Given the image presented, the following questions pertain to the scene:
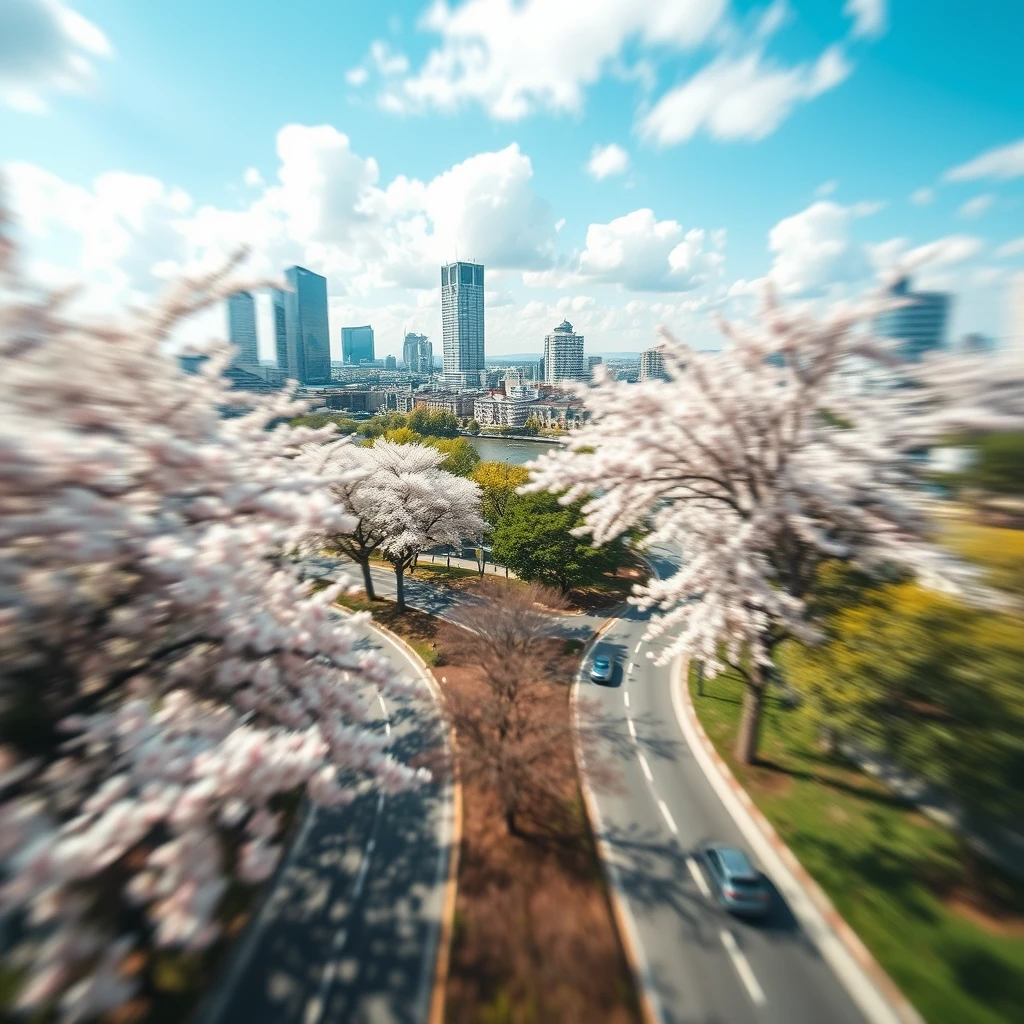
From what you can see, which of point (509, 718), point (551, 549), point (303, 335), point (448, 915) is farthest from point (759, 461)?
point (303, 335)

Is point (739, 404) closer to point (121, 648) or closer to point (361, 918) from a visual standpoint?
point (121, 648)

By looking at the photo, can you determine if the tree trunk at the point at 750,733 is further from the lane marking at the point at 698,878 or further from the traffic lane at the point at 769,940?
the lane marking at the point at 698,878

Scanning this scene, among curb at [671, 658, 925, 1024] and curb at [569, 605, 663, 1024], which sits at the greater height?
curb at [671, 658, 925, 1024]

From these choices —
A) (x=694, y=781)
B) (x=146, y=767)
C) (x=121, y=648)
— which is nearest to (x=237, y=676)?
(x=121, y=648)

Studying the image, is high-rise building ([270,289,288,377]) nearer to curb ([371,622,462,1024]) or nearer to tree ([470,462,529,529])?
tree ([470,462,529,529])

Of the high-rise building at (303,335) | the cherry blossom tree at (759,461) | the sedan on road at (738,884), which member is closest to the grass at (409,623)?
the sedan on road at (738,884)

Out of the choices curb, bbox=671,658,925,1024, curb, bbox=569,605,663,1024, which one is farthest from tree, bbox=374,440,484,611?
curb, bbox=671,658,925,1024
